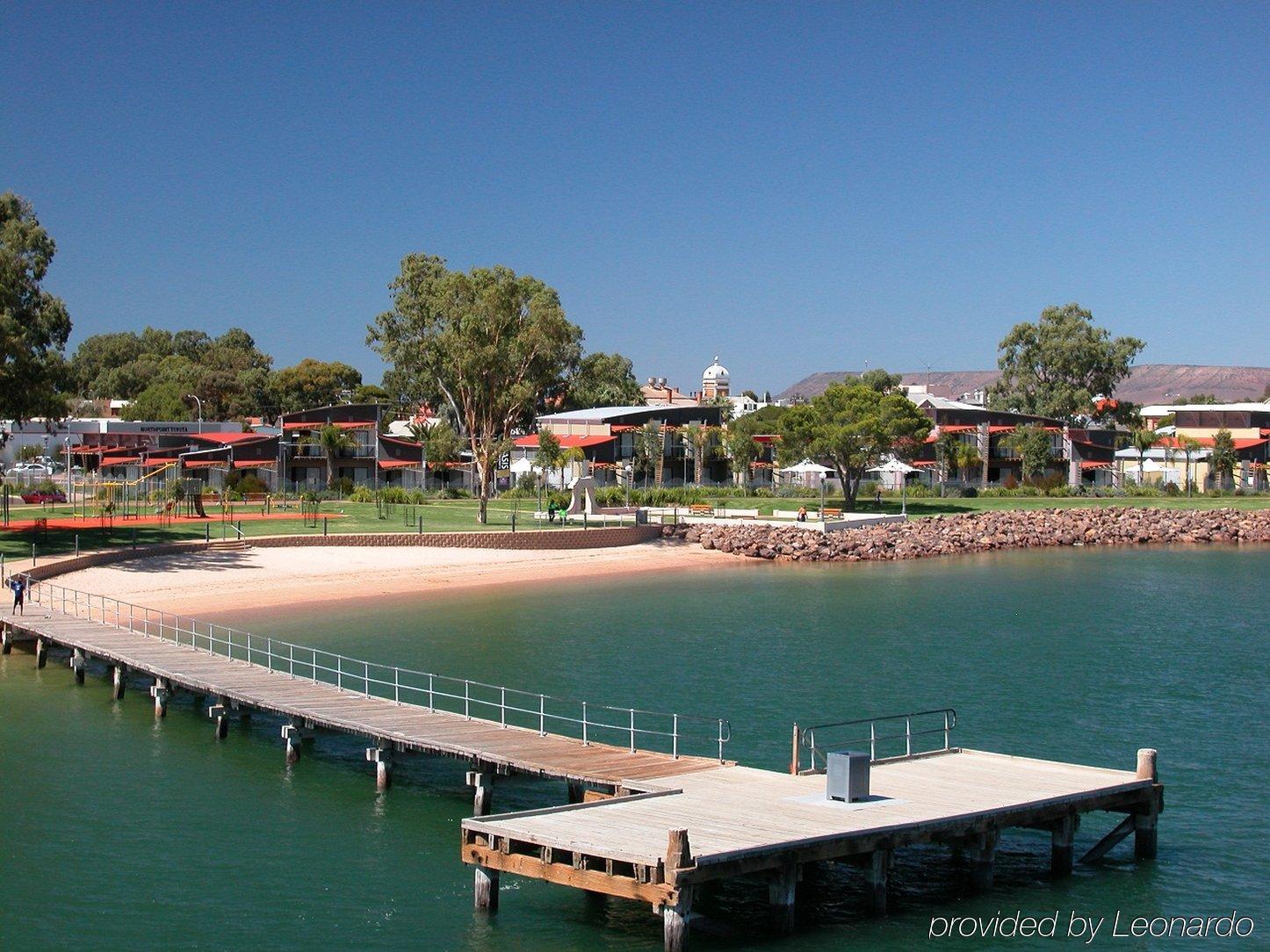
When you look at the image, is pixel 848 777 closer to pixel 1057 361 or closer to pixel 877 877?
pixel 877 877

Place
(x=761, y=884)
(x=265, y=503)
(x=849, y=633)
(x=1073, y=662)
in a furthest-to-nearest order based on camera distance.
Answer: (x=265, y=503), (x=849, y=633), (x=1073, y=662), (x=761, y=884)

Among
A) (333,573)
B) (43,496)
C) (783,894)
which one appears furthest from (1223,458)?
(783,894)

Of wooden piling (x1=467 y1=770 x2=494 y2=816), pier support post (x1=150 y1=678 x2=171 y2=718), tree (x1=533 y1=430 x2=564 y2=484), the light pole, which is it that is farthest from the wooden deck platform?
the light pole

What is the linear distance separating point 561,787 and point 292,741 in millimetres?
6368

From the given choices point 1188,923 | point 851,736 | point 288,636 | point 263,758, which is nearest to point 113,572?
point 288,636

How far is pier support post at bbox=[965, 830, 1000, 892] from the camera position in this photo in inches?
846

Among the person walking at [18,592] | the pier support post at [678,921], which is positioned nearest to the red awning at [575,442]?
the person walking at [18,592]

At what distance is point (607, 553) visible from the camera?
72.8m

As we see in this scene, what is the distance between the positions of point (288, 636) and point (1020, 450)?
280ft

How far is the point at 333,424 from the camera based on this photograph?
102m

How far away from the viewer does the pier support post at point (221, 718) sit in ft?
105

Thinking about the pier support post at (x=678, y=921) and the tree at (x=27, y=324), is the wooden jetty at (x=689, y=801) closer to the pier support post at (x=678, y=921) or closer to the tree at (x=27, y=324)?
the pier support post at (x=678, y=921)

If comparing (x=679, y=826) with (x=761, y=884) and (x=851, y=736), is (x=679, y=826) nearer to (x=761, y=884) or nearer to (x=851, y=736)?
(x=761, y=884)

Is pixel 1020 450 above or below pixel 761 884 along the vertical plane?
above
